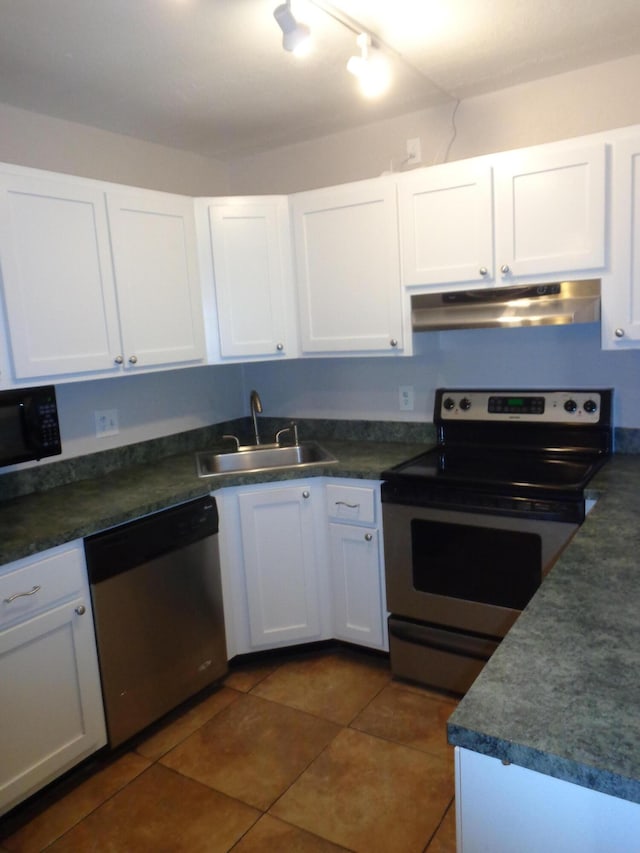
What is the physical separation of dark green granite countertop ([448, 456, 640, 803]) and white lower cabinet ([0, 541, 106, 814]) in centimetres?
139

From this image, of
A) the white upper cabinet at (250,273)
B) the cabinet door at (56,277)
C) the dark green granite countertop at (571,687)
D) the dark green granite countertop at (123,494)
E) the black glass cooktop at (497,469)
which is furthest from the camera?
the white upper cabinet at (250,273)

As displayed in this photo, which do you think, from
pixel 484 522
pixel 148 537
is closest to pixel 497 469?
pixel 484 522

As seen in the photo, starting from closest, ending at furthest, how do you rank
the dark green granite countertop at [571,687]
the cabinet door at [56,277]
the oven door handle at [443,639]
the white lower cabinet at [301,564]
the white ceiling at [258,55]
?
1. the dark green granite countertop at [571,687]
2. the white ceiling at [258,55]
3. the cabinet door at [56,277]
4. the oven door handle at [443,639]
5. the white lower cabinet at [301,564]

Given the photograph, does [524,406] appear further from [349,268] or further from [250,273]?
[250,273]

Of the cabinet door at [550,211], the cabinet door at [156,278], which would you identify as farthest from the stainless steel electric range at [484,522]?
the cabinet door at [156,278]

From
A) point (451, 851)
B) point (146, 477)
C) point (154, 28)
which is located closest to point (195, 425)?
point (146, 477)

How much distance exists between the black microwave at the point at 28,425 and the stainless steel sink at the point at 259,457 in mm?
848

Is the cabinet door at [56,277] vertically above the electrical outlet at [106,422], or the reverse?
the cabinet door at [56,277]

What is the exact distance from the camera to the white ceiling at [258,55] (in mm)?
1810

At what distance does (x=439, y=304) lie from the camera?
98.7 inches

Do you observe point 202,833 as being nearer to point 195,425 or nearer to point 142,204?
point 195,425

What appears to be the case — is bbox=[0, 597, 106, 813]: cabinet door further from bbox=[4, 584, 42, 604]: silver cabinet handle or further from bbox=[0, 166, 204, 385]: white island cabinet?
bbox=[0, 166, 204, 385]: white island cabinet

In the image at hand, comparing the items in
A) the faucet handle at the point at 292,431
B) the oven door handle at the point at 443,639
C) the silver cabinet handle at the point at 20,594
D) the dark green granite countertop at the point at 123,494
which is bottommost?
the oven door handle at the point at 443,639

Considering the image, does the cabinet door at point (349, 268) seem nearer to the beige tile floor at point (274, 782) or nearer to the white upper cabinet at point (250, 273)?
the white upper cabinet at point (250, 273)
